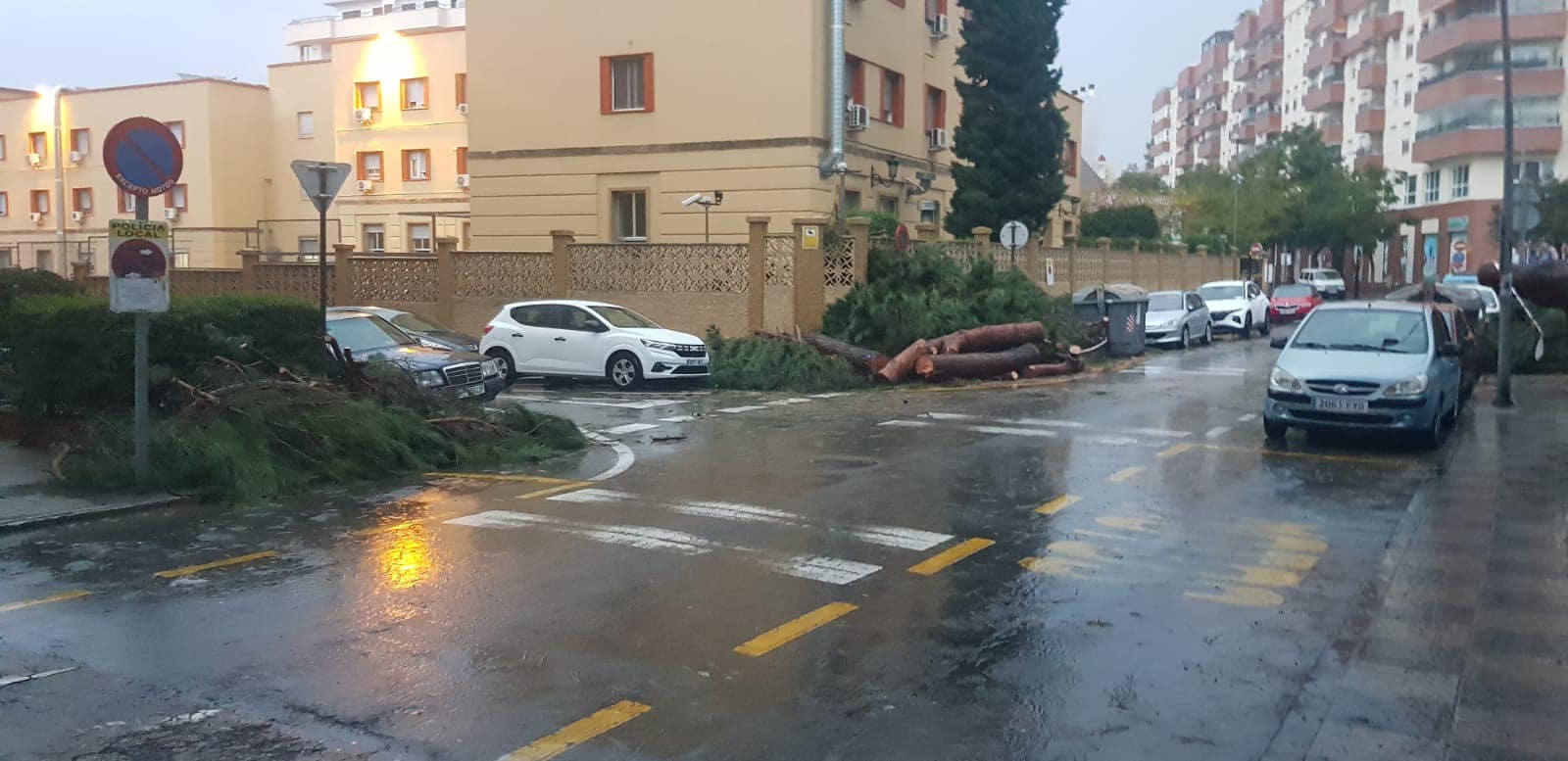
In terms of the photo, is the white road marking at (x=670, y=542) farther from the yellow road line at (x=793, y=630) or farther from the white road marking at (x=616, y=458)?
the white road marking at (x=616, y=458)

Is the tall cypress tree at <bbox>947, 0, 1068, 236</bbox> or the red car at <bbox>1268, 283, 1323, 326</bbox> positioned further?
the red car at <bbox>1268, 283, 1323, 326</bbox>

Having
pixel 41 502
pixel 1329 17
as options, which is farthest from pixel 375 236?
pixel 1329 17

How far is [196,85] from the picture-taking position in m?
47.3

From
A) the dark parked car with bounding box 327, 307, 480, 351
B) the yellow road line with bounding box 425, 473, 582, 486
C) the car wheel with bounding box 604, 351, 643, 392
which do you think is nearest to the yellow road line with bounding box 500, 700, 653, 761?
the yellow road line with bounding box 425, 473, 582, 486

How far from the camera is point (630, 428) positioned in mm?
15352

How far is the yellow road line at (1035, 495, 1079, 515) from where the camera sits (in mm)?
9938

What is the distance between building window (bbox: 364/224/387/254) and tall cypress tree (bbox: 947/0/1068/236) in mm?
23931

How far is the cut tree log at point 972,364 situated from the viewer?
822 inches

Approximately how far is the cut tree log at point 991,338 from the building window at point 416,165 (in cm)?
2875

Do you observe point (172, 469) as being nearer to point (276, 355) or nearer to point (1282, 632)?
point (276, 355)

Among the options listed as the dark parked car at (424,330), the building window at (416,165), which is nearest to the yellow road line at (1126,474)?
the dark parked car at (424,330)

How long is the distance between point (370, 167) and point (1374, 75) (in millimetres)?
53274

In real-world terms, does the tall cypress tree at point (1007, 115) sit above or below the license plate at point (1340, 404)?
above

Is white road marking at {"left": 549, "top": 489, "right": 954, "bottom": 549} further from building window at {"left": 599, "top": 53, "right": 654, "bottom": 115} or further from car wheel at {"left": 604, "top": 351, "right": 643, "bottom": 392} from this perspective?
building window at {"left": 599, "top": 53, "right": 654, "bottom": 115}
